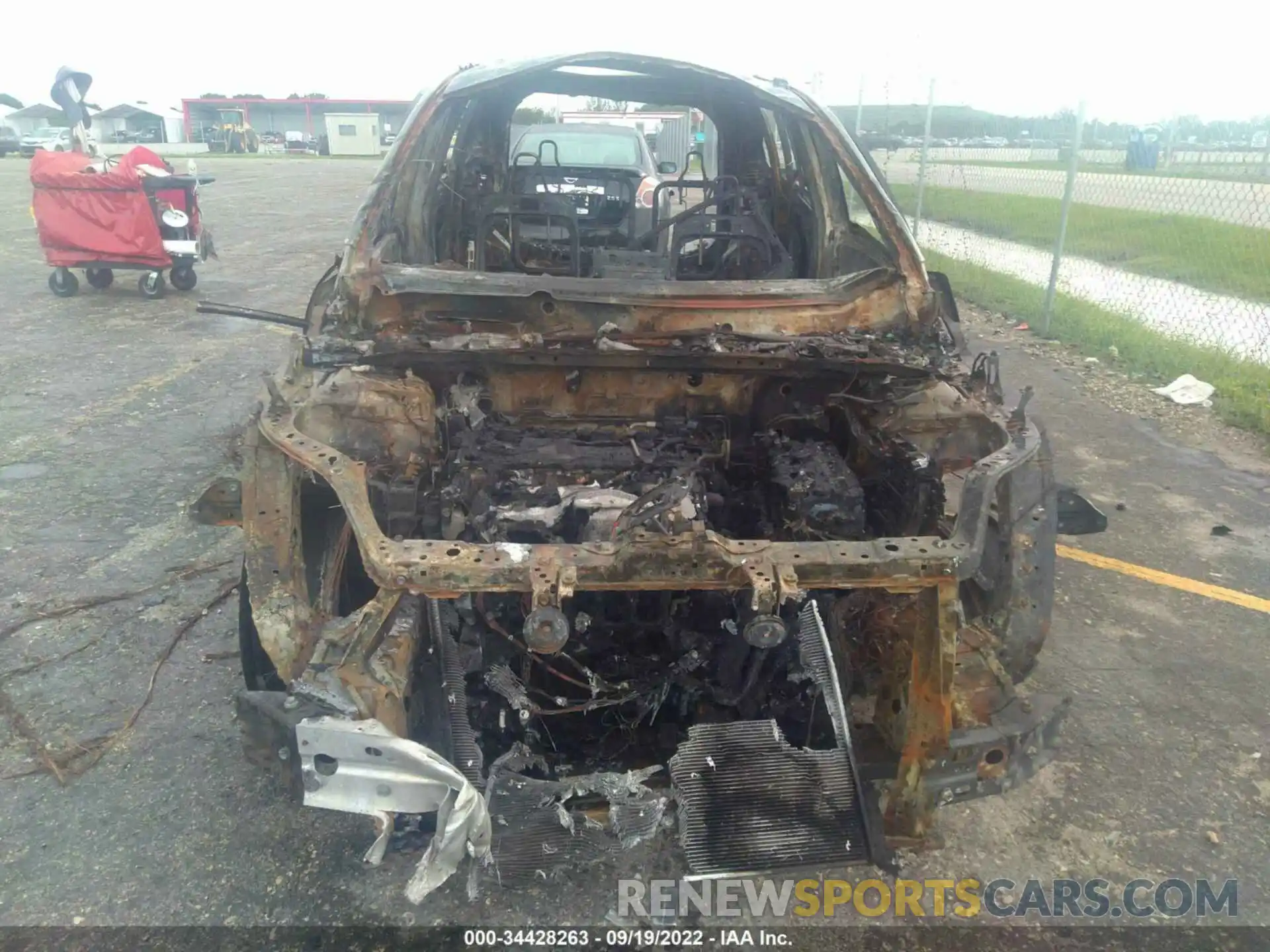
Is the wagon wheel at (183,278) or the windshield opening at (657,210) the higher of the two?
the windshield opening at (657,210)

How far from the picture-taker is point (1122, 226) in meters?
10.7

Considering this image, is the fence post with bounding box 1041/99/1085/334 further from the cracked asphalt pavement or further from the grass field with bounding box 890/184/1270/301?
the cracked asphalt pavement

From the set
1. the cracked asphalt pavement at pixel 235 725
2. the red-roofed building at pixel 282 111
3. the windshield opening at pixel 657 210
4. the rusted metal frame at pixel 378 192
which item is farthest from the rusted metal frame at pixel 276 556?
the red-roofed building at pixel 282 111

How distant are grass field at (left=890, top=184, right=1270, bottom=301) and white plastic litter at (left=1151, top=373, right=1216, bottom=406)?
208 centimetres

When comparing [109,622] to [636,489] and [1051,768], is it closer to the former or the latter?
[636,489]

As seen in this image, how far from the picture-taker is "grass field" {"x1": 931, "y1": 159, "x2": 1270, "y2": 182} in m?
9.18

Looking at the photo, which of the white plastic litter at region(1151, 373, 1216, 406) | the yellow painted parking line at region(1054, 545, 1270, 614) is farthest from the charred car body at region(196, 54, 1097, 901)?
the white plastic litter at region(1151, 373, 1216, 406)

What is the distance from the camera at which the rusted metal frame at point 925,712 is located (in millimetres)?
2012

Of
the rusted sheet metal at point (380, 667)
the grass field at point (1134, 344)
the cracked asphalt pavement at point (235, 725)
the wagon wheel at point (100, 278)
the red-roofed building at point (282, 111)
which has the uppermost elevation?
the red-roofed building at point (282, 111)

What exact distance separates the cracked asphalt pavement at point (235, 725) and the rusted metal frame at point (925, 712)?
0.37 meters

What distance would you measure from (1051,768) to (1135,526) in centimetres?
211

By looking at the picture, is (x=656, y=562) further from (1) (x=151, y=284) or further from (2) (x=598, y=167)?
(1) (x=151, y=284)

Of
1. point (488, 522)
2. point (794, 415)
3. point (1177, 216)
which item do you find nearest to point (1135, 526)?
point (794, 415)

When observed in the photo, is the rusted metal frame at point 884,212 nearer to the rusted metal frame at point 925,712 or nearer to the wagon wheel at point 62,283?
the rusted metal frame at point 925,712
